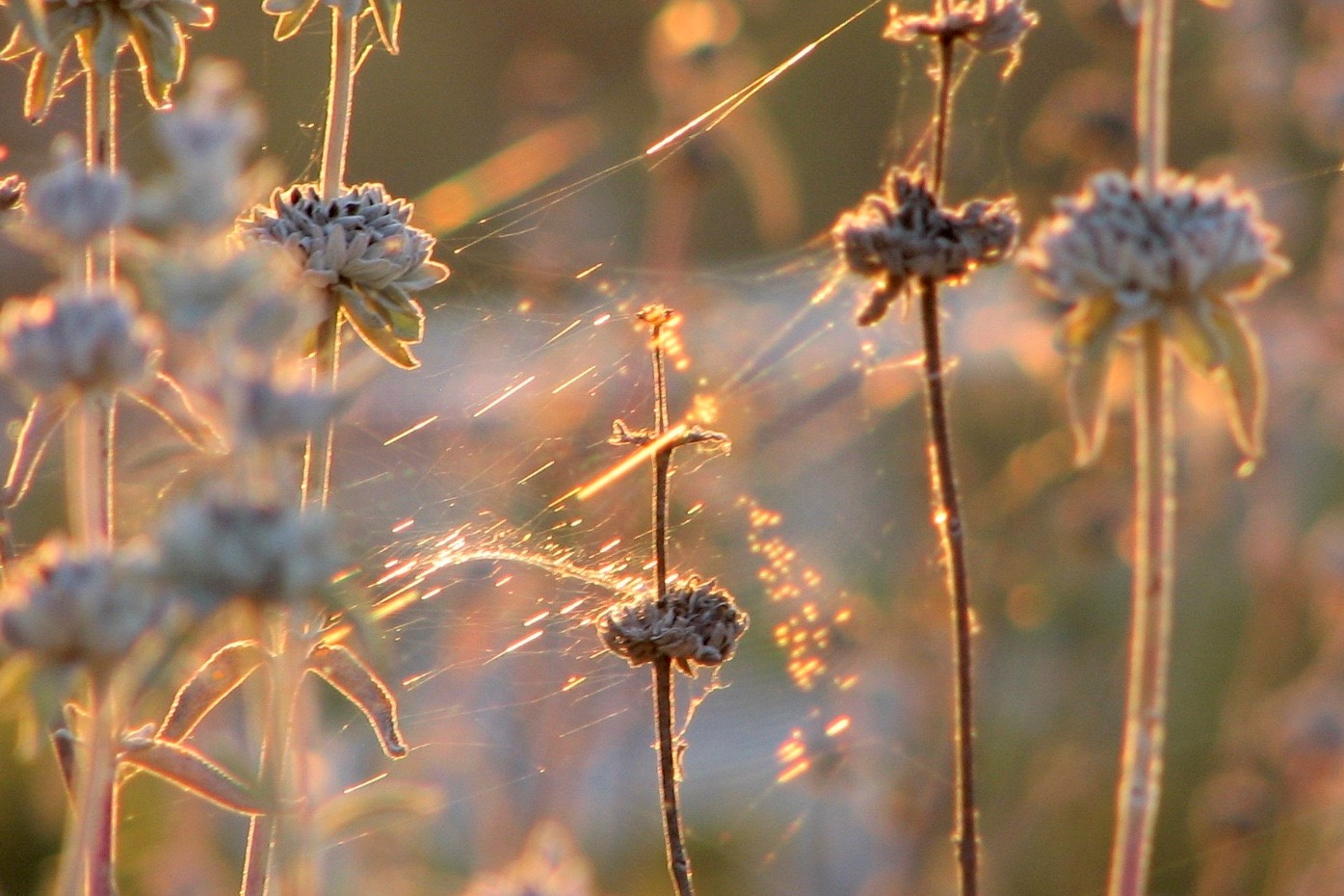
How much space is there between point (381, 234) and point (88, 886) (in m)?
0.60

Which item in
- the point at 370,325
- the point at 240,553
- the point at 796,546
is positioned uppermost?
the point at 796,546

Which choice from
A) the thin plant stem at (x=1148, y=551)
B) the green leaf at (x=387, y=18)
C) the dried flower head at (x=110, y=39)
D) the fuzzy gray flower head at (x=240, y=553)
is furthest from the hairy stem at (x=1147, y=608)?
Result: the dried flower head at (x=110, y=39)

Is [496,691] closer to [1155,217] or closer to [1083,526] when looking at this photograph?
[1083,526]

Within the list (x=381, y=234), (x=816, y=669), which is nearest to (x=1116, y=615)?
(x=816, y=669)

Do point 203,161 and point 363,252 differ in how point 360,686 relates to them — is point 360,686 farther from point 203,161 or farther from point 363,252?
point 203,161

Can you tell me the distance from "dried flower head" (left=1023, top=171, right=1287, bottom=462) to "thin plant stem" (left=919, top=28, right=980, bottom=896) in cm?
19

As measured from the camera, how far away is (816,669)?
3486 millimetres

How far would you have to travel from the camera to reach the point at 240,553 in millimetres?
670

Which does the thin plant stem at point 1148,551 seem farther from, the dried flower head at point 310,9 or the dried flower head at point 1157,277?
the dried flower head at point 310,9

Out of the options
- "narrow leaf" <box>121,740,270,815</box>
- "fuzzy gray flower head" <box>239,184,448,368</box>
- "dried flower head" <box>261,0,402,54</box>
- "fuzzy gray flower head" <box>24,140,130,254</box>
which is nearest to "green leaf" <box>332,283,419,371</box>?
"fuzzy gray flower head" <box>239,184,448,368</box>

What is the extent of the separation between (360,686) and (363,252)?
0.38m

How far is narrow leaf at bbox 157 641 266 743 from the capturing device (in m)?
1.25

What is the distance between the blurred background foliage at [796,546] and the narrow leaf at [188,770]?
79 centimetres

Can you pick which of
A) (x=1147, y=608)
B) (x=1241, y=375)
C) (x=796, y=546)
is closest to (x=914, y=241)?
(x=1241, y=375)
